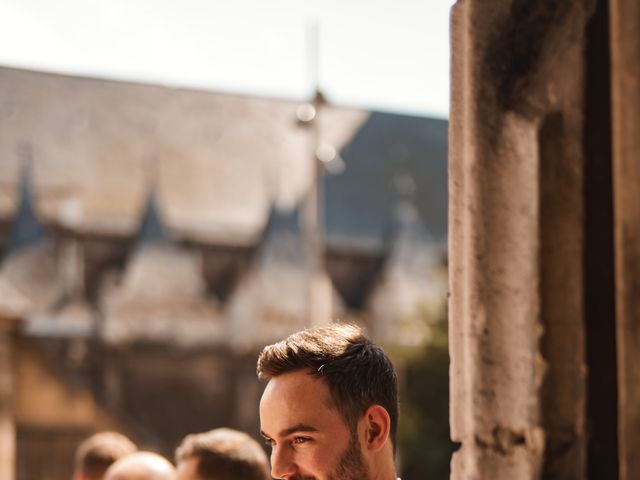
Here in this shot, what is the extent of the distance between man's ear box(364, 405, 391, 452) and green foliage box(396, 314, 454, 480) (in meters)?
19.6

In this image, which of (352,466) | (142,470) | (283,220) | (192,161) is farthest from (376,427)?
(192,161)

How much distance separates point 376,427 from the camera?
2.26 metres

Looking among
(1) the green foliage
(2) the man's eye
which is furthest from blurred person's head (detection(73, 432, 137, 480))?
(1) the green foliage

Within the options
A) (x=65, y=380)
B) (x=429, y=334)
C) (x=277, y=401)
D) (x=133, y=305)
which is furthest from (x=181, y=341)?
(x=277, y=401)

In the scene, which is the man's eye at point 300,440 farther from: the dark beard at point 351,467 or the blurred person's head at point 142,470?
the blurred person's head at point 142,470

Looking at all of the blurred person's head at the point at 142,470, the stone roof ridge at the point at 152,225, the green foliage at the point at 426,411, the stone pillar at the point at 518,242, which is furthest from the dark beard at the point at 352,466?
the stone roof ridge at the point at 152,225

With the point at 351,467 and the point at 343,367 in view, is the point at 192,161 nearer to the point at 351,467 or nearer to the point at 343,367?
the point at 343,367

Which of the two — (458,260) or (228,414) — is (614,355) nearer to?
(458,260)

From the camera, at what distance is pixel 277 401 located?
2.24 metres

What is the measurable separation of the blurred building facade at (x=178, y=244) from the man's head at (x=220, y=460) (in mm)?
19637

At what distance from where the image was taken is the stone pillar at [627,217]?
1.64 m

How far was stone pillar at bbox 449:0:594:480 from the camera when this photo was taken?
1797mm

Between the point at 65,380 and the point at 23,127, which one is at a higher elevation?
the point at 23,127

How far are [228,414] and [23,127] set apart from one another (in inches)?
380
